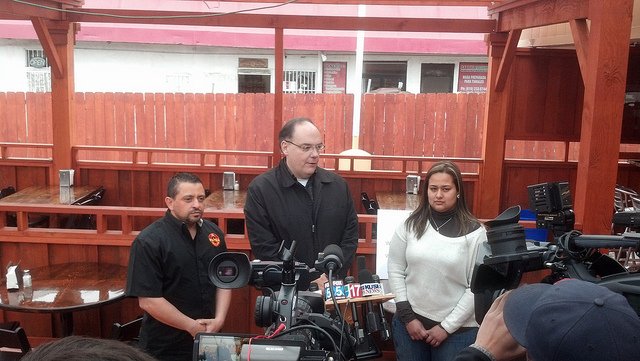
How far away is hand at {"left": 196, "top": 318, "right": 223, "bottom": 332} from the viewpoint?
8.58 feet

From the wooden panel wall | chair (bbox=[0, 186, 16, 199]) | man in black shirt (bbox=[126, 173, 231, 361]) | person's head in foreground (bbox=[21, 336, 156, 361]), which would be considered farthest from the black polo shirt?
chair (bbox=[0, 186, 16, 199])

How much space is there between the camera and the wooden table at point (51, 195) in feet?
19.3

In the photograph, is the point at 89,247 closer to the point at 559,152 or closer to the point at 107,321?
the point at 107,321

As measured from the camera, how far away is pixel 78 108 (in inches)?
454

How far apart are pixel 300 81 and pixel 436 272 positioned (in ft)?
37.9

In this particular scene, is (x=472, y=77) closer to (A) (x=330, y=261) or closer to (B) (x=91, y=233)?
(B) (x=91, y=233)

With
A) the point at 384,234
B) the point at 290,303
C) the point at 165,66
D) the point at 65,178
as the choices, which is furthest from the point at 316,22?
the point at 165,66

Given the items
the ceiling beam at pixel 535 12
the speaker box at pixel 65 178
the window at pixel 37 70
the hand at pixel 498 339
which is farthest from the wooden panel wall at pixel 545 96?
the window at pixel 37 70

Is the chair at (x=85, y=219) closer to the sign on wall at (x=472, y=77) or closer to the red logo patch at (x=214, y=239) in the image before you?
the red logo patch at (x=214, y=239)

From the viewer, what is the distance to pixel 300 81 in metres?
13.6

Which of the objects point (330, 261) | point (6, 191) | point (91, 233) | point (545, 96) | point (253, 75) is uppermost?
point (253, 75)

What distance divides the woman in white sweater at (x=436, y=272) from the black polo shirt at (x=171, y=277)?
0.91 metres

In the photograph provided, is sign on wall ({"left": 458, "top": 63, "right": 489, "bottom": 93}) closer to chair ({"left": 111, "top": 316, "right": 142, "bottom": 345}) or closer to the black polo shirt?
Answer: chair ({"left": 111, "top": 316, "right": 142, "bottom": 345})

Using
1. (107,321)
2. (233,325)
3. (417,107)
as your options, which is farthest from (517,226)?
(417,107)
